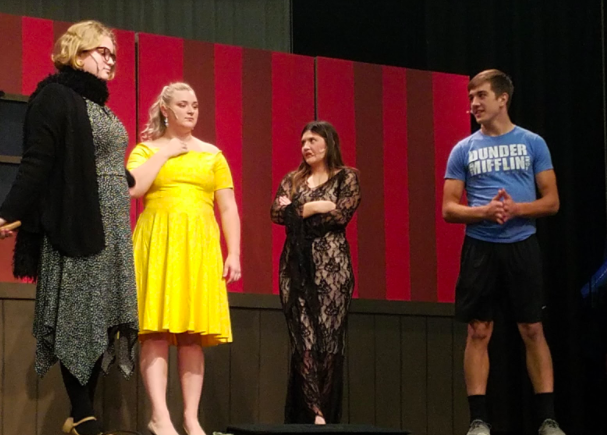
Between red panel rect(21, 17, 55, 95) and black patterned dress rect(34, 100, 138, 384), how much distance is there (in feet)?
4.57

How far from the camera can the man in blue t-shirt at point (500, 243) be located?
14.5 feet

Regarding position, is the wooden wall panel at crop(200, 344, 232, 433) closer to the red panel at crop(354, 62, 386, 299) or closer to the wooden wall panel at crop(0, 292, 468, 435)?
the wooden wall panel at crop(0, 292, 468, 435)

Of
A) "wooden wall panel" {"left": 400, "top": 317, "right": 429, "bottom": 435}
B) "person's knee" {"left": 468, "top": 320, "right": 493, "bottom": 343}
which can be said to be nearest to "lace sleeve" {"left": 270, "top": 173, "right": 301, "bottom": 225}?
"person's knee" {"left": 468, "top": 320, "right": 493, "bottom": 343}

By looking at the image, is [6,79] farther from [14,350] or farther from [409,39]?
[409,39]

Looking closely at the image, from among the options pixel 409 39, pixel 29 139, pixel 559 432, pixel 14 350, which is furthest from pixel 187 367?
pixel 409 39

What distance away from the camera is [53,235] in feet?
11.0

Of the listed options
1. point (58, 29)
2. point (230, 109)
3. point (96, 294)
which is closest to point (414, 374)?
point (230, 109)

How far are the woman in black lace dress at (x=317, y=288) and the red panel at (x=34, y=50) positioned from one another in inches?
48.7

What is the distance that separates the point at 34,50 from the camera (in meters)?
4.81

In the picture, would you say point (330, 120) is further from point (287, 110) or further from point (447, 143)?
point (447, 143)

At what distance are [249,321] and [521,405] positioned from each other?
1.81 m

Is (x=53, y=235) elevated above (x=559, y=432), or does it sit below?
above

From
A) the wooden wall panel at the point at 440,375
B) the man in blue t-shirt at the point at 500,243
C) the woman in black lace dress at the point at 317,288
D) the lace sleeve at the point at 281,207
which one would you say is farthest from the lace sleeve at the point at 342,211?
the wooden wall panel at the point at 440,375

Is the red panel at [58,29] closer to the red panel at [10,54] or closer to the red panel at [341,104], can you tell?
the red panel at [10,54]
